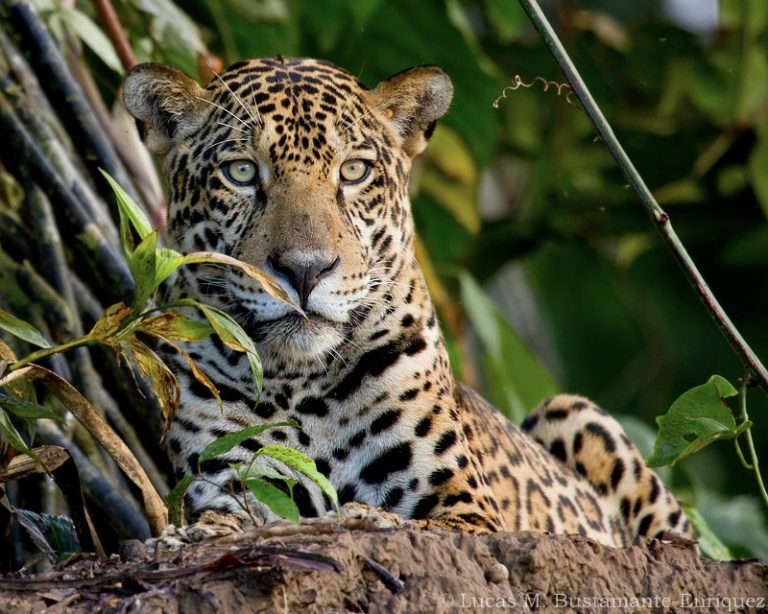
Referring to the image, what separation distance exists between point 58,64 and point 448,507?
11.9ft

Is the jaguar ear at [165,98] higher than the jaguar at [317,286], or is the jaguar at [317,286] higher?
the jaguar ear at [165,98]

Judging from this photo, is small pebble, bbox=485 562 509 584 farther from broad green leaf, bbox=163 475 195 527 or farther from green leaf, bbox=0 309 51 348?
green leaf, bbox=0 309 51 348

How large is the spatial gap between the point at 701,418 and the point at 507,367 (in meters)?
5.23

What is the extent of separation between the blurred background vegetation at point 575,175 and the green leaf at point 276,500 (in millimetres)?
4060

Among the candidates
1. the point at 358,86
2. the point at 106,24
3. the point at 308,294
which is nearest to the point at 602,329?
the point at 106,24

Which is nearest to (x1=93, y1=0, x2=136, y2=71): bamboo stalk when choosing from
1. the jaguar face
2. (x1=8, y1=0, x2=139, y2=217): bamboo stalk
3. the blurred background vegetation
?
the blurred background vegetation

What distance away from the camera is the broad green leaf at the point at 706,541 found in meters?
7.54

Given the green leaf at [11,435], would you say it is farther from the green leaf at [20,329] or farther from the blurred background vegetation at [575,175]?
the blurred background vegetation at [575,175]

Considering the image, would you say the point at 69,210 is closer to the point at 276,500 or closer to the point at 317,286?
the point at 317,286

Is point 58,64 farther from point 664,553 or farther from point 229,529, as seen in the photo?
point 664,553

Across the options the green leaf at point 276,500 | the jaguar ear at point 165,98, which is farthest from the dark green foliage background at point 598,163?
the green leaf at point 276,500

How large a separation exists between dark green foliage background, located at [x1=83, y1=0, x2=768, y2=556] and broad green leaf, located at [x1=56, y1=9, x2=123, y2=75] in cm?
52

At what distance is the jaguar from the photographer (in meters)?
5.81

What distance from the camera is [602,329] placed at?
645 inches
